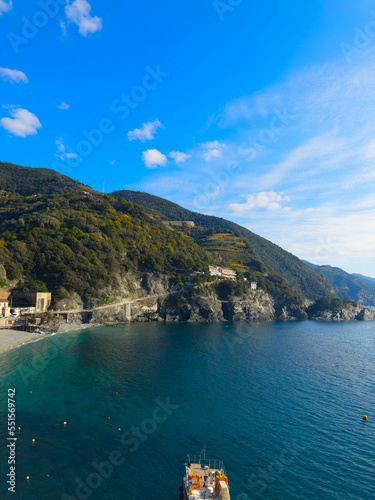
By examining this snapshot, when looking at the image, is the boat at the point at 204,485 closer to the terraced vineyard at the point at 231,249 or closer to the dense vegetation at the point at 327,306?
the terraced vineyard at the point at 231,249

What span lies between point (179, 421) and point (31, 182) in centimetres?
19343

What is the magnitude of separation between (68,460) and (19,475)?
10.5ft

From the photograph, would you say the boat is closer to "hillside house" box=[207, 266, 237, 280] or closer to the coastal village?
the coastal village

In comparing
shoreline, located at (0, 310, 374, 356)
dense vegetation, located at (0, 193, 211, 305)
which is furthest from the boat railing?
dense vegetation, located at (0, 193, 211, 305)

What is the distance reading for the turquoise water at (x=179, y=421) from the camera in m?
19.3

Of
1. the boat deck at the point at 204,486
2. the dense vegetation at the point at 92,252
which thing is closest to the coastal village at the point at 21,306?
the dense vegetation at the point at 92,252

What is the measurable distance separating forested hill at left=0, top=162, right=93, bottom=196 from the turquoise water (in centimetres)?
14461

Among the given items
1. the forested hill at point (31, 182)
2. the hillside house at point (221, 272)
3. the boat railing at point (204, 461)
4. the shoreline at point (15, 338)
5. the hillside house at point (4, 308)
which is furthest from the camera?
the forested hill at point (31, 182)

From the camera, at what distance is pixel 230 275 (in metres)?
130

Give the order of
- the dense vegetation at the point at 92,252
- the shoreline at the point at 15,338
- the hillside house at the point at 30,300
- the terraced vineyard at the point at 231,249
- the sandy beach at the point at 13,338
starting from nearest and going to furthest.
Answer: the shoreline at the point at 15,338
the sandy beach at the point at 13,338
the hillside house at the point at 30,300
the dense vegetation at the point at 92,252
the terraced vineyard at the point at 231,249

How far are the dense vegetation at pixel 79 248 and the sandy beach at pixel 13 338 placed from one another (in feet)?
46.4

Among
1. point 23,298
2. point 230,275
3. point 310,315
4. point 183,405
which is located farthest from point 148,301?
point 310,315

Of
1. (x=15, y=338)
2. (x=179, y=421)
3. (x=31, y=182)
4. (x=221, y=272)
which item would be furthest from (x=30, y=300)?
(x=31, y=182)

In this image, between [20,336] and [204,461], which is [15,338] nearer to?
[20,336]
